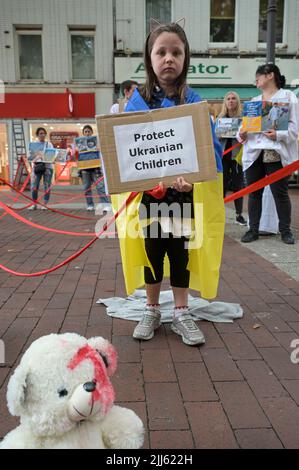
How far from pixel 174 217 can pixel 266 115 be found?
10.1 feet

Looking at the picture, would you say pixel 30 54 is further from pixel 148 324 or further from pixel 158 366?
pixel 158 366

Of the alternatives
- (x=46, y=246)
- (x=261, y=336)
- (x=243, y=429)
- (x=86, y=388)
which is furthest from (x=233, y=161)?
(x=86, y=388)

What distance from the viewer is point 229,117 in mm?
6473

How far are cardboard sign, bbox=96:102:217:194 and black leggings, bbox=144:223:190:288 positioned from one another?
0.43 meters

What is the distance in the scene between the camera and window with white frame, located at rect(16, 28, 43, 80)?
15.2m

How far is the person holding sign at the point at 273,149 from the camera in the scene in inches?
201

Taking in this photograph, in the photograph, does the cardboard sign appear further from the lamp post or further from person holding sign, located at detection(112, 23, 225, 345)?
the lamp post

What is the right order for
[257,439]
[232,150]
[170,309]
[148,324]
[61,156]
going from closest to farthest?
[257,439]
[148,324]
[170,309]
[232,150]
[61,156]

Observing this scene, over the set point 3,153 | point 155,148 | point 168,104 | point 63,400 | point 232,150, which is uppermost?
point 168,104

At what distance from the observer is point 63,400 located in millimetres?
1286

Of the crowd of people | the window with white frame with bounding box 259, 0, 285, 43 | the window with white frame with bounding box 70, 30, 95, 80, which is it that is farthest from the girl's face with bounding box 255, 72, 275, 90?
the window with white frame with bounding box 259, 0, 285, 43

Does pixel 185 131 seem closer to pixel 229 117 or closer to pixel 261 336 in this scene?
pixel 261 336

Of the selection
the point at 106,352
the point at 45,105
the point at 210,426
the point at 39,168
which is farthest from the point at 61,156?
the point at 106,352

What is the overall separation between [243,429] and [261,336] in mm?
1006
